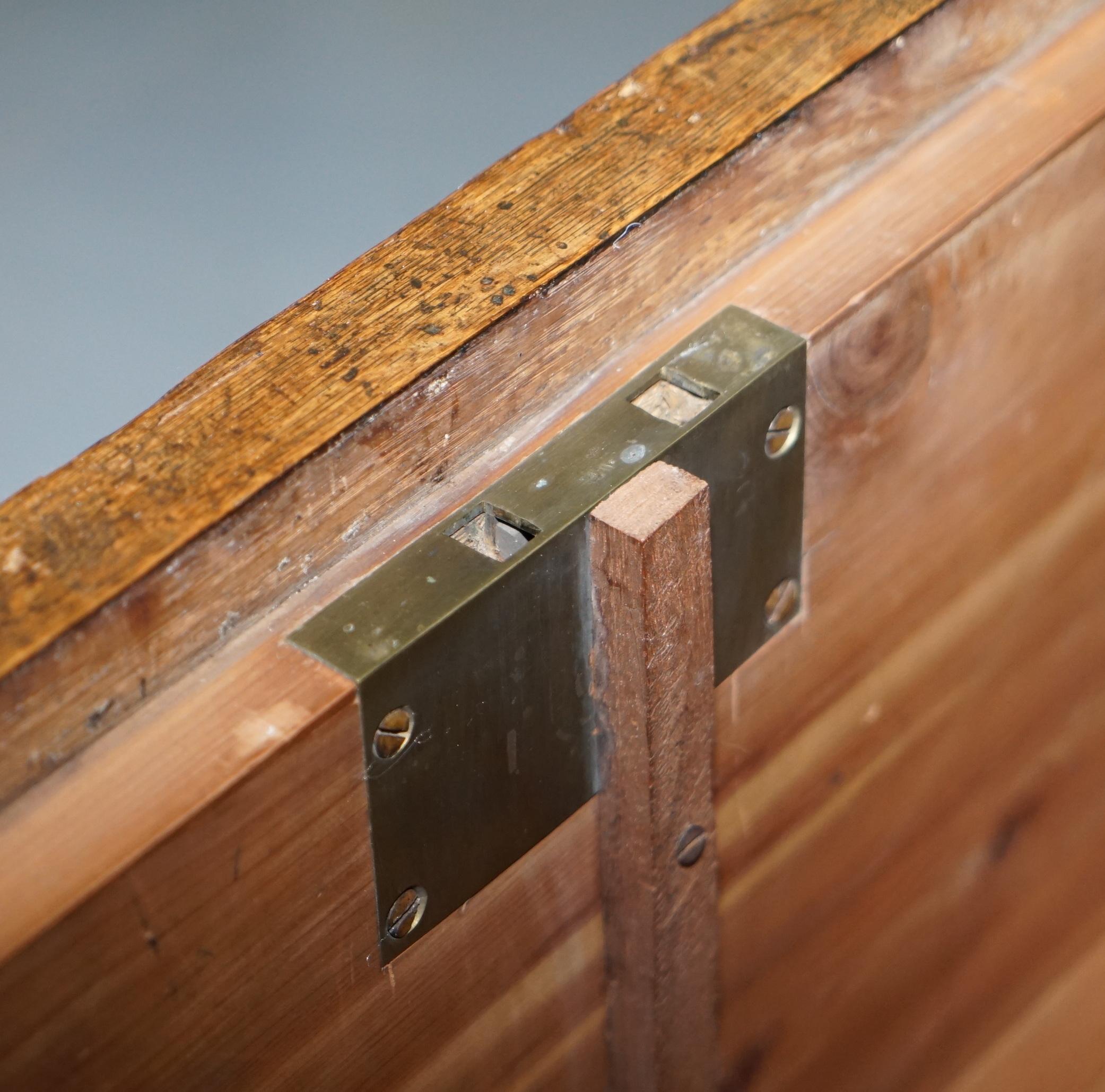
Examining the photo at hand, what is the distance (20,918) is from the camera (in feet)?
1.67

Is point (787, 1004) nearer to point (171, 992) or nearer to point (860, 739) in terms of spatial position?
point (860, 739)

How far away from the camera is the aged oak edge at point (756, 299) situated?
518mm

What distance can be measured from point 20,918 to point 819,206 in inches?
18.2

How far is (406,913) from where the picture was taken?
0.66 metres

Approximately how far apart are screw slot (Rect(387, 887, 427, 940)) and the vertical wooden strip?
0.11 metres

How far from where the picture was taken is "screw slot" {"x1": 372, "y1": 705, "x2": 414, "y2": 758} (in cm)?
58

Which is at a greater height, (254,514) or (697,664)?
(254,514)

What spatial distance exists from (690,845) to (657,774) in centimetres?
8

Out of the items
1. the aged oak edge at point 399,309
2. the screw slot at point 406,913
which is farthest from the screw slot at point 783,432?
the screw slot at point 406,913

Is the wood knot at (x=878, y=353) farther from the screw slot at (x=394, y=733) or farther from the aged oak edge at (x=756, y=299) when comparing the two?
the screw slot at (x=394, y=733)

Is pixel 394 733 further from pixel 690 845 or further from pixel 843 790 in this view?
pixel 843 790

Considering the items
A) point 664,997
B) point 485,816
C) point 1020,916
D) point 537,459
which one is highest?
point 537,459

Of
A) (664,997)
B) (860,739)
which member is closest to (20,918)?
(664,997)

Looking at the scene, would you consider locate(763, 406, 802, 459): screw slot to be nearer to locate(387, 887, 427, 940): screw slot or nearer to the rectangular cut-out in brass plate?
the rectangular cut-out in brass plate
